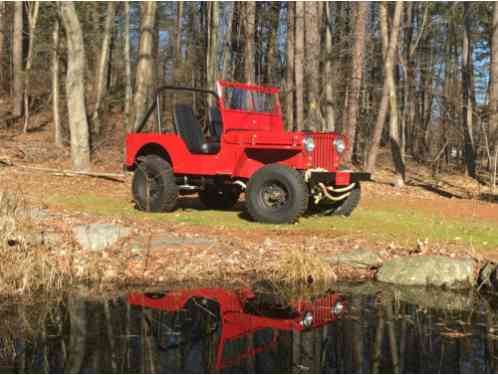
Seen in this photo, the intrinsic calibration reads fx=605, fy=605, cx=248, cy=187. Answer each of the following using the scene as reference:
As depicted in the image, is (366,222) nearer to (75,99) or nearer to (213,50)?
(75,99)

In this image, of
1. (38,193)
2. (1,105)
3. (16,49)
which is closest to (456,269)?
(38,193)

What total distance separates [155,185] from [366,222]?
144 inches

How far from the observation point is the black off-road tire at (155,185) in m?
10.3

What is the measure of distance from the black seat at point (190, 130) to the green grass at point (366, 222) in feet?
3.83

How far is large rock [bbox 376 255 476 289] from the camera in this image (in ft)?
22.6

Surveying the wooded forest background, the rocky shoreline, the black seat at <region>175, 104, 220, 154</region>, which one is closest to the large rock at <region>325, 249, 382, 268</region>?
the rocky shoreline

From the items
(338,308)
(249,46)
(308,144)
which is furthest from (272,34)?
(338,308)

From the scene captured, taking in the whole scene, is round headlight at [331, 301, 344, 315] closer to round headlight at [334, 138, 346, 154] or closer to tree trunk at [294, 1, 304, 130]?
round headlight at [334, 138, 346, 154]

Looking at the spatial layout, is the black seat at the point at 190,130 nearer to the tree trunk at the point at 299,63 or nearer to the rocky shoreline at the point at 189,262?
the rocky shoreline at the point at 189,262

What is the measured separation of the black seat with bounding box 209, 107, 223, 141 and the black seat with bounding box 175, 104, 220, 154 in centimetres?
18

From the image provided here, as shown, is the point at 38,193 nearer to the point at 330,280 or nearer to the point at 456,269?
the point at 330,280

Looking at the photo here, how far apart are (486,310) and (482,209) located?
657 centimetres

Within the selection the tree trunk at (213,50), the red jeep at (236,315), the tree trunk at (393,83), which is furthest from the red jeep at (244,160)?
the tree trunk at (213,50)

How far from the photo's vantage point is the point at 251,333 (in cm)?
518
